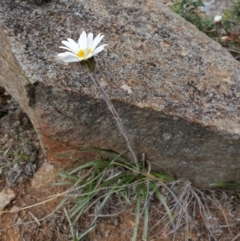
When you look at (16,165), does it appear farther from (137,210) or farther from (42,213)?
(137,210)

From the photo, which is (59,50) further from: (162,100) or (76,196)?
(76,196)

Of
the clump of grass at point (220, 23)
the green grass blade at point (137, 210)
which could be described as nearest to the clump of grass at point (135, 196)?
the green grass blade at point (137, 210)

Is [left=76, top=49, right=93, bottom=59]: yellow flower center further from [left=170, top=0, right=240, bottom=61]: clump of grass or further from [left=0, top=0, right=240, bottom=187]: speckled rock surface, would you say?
[left=170, top=0, right=240, bottom=61]: clump of grass

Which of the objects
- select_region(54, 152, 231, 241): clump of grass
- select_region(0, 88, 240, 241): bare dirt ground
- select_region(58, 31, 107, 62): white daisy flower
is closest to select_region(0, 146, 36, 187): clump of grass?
select_region(0, 88, 240, 241): bare dirt ground

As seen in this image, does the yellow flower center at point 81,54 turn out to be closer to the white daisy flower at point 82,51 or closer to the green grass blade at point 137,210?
the white daisy flower at point 82,51

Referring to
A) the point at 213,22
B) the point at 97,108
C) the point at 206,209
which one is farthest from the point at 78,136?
the point at 213,22

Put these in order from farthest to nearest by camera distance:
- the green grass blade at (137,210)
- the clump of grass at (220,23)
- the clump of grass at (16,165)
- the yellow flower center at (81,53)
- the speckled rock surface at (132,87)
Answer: the clump of grass at (220,23), the clump of grass at (16,165), the green grass blade at (137,210), the speckled rock surface at (132,87), the yellow flower center at (81,53)

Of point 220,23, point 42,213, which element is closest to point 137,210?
point 42,213
